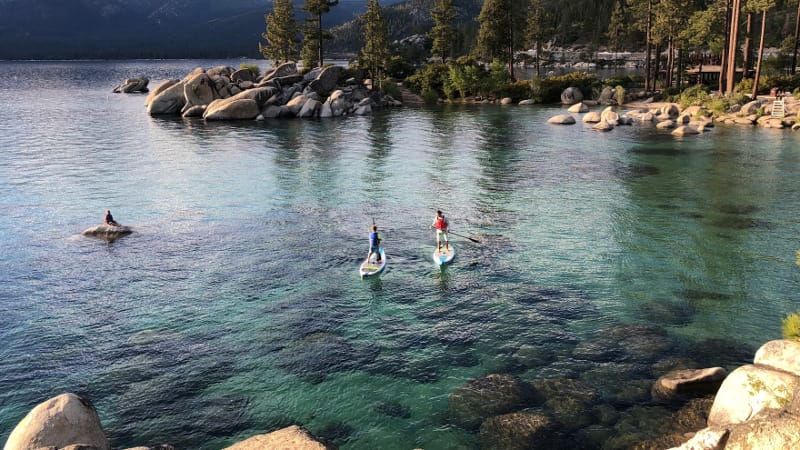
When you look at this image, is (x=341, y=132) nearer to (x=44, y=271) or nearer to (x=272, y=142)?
(x=272, y=142)

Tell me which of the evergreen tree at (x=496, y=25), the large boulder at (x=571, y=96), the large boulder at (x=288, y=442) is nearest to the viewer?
the large boulder at (x=288, y=442)

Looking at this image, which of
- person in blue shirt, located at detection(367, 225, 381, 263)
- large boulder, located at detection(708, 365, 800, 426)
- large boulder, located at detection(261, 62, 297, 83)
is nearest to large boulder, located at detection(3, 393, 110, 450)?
person in blue shirt, located at detection(367, 225, 381, 263)

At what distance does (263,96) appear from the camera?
90062 millimetres

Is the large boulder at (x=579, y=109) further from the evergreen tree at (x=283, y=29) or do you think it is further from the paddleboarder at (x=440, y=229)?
the paddleboarder at (x=440, y=229)

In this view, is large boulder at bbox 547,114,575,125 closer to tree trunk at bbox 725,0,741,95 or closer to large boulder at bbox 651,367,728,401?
tree trunk at bbox 725,0,741,95

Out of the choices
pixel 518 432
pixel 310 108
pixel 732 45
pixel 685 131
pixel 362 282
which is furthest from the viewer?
pixel 310 108

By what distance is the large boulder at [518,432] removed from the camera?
50.8 feet

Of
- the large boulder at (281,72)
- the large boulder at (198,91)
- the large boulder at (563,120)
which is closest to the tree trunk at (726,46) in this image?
the large boulder at (563,120)

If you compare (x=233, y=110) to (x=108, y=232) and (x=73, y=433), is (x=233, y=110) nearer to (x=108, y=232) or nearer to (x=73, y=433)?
(x=108, y=232)

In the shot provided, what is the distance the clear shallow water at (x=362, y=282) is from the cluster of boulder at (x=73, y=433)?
7.39 feet

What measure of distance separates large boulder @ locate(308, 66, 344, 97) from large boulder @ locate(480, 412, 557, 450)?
285 feet

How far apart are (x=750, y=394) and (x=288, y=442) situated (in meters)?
11.4

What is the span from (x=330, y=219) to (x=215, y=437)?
21654mm

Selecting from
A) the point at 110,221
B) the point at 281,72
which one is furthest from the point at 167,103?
the point at 110,221
